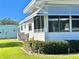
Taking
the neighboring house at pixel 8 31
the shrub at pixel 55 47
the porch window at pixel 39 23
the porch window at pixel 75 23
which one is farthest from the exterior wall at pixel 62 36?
the neighboring house at pixel 8 31

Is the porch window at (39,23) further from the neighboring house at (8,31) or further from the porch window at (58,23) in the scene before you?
the neighboring house at (8,31)

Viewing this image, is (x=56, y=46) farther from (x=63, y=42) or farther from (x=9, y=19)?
(x=9, y=19)

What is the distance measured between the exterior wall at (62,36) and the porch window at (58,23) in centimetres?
44

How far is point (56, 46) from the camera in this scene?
80.5 feet

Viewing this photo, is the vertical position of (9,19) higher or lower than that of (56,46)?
higher

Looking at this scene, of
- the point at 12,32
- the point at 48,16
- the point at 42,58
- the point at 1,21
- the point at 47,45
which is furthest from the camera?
the point at 1,21

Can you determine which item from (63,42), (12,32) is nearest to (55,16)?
(63,42)

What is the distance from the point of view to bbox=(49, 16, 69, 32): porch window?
86.9 feet

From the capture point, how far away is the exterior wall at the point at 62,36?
26.1m

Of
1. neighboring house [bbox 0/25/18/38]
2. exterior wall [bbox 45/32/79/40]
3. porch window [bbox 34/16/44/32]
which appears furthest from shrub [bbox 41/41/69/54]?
neighboring house [bbox 0/25/18/38]

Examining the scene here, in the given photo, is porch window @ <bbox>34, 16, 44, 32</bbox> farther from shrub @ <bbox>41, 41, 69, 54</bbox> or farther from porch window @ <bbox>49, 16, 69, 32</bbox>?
shrub @ <bbox>41, 41, 69, 54</bbox>

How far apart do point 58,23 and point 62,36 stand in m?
1.38

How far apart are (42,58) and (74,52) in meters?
5.81

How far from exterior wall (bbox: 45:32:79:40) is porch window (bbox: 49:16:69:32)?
436mm
